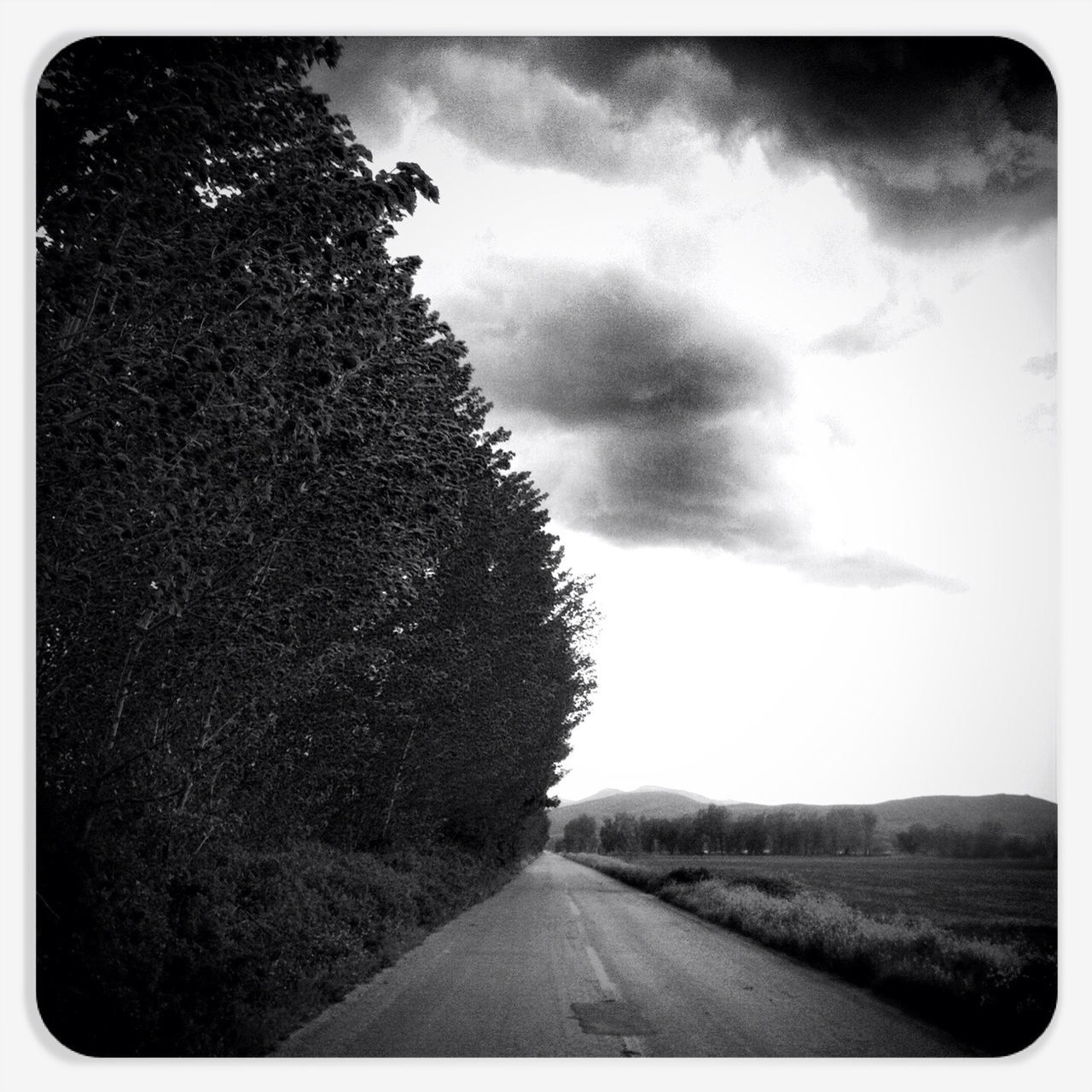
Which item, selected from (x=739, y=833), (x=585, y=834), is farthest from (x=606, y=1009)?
(x=585, y=834)

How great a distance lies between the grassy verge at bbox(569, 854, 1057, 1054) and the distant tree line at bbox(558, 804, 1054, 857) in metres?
0.94

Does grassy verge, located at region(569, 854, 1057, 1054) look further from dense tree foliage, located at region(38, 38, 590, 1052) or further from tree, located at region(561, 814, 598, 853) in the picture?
tree, located at region(561, 814, 598, 853)

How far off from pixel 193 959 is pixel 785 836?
8200 cm

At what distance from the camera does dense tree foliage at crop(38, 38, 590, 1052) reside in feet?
16.8

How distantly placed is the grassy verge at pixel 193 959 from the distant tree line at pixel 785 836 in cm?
638

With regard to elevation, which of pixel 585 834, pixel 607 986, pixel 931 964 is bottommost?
pixel 585 834

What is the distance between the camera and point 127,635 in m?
7.75

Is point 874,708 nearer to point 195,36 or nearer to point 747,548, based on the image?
point 747,548

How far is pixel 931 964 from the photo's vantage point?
8977mm

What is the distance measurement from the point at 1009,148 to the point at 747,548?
452cm

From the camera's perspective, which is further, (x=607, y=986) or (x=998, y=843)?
(x=607, y=986)

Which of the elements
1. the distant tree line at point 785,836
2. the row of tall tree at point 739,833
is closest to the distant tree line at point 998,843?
the distant tree line at point 785,836

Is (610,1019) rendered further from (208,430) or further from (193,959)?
(208,430)
